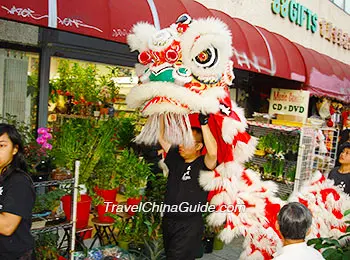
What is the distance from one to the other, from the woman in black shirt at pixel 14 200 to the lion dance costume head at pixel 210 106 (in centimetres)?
82

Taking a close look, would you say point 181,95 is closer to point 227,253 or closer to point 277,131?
point 227,253

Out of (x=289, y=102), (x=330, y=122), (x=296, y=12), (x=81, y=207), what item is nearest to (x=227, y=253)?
(x=81, y=207)

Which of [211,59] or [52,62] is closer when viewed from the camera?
[211,59]

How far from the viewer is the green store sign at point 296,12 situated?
29.1 feet

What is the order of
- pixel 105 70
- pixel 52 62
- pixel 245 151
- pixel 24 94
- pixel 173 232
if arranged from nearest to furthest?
pixel 245 151 → pixel 173 232 → pixel 24 94 → pixel 52 62 → pixel 105 70

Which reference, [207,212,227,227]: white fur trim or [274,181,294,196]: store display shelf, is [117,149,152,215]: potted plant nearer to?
[207,212,227,227]: white fur trim

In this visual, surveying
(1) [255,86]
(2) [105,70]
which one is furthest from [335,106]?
(2) [105,70]

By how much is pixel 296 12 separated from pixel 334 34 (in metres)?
2.99

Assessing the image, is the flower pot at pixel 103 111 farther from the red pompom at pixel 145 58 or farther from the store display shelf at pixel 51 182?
the red pompom at pixel 145 58

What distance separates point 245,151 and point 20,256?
1.60 metres

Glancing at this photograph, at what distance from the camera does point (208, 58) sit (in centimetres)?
250

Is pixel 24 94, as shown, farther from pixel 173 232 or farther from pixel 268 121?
pixel 268 121

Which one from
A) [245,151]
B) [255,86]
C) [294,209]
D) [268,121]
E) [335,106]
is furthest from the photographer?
[335,106]

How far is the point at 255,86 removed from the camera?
865 centimetres
